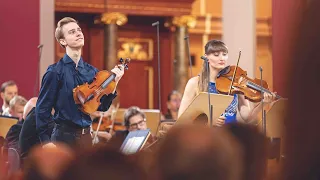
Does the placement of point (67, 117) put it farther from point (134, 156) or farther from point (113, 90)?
point (134, 156)

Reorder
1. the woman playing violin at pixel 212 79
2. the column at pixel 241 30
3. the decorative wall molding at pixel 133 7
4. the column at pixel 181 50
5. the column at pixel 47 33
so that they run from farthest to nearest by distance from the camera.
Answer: the column at pixel 181 50
the decorative wall molding at pixel 133 7
the column at pixel 47 33
the column at pixel 241 30
the woman playing violin at pixel 212 79

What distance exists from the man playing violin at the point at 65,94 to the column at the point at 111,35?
7.01 m

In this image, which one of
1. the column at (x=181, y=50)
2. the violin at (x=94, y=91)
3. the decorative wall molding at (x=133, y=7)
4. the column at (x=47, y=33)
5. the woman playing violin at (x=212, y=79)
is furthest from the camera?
the column at (x=181, y=50)

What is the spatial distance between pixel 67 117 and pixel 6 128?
1.85 metres

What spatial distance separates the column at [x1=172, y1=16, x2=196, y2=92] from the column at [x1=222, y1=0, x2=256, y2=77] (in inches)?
141

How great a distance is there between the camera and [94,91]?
3203mm

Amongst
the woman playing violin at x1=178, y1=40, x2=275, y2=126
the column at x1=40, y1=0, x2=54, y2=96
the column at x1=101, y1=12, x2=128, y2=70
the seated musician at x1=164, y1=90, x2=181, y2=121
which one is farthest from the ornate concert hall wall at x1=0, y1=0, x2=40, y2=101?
the woman playing violin at x1=178, y1=40, x2=275, y2=126

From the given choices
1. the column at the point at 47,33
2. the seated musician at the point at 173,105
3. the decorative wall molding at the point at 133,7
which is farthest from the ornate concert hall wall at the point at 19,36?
the decorative wall molding at the point at 133,7

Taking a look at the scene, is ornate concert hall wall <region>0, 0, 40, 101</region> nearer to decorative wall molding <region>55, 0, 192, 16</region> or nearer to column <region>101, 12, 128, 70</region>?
decorative wall molding <region>55, 0, 192, 16</region>

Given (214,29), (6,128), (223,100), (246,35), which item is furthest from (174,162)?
(214,29)

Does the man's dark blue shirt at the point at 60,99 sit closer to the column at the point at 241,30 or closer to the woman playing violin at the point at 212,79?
the woman playing violin at the point at 212,79

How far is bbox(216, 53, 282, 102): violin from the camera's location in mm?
3967

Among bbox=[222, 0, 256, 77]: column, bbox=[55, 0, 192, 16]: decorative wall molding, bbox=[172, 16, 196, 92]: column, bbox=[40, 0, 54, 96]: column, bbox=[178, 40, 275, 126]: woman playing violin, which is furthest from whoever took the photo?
bbox=[172, 16, 196, 92]: column

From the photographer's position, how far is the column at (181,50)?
10766 millimetres
